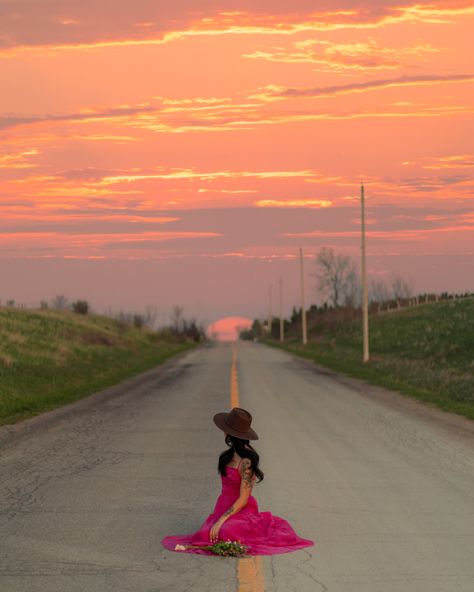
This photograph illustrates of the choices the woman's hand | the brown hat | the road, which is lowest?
the road

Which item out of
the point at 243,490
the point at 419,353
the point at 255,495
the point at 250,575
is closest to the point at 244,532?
the point at 243,490

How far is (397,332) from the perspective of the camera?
6856 centimetres

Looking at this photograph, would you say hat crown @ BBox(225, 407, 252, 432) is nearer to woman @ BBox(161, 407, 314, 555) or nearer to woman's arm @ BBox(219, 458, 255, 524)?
woman @ BBox(161, 407, 314, 555)

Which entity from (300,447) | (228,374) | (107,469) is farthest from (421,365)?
(107,469)

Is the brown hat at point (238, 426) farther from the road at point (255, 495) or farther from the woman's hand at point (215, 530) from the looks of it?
the road at point (255, 495)

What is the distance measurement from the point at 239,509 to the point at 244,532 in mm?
223

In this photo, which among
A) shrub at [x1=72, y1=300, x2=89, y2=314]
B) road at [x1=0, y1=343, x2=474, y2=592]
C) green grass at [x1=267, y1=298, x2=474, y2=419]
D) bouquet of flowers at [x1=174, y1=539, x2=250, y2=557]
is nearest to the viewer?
road at [x1=0, y1=343, x2=474, y2=592]

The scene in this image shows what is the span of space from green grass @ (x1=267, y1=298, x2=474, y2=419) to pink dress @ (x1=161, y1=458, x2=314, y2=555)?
12605 millimetres

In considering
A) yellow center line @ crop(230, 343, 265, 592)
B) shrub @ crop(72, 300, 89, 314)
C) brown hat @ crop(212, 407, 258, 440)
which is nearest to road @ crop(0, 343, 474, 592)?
yellow center line @ crop(230, 343, 265, 592)

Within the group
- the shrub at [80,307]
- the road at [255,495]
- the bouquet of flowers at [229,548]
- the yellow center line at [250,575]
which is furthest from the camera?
the shrub at [80,307]

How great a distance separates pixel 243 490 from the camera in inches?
319

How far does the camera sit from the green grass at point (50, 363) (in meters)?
24.5

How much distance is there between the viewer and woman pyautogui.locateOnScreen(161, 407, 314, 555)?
806 centimetres

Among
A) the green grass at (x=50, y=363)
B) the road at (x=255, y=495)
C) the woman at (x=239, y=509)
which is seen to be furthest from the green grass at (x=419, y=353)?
the woman at (x=239, y=509)
